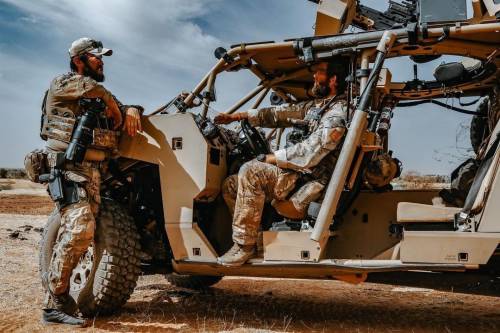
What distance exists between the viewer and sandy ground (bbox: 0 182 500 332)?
422 centimetres

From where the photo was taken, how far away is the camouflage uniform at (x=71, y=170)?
4066mm

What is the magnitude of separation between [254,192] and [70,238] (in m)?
1.38

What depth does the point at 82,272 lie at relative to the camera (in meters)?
4.42

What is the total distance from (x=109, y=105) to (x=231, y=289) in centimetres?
286

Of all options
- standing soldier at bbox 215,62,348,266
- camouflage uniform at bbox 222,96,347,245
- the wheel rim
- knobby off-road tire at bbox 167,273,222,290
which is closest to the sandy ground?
knobby off-road tire at bbox 167,273,222,290

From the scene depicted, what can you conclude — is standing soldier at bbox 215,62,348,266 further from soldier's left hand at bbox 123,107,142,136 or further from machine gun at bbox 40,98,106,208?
machine gun at bbox 40,98,106,208

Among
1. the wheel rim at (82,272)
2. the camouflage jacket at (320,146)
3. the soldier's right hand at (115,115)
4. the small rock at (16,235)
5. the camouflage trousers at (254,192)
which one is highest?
the soldier's right hand at (115,115)

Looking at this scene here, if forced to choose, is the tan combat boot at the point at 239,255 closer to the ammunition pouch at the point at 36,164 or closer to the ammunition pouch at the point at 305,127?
the ammunition pouch at the point at 305,127

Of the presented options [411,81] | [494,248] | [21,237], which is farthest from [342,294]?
[21,237]

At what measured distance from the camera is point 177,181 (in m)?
4.21

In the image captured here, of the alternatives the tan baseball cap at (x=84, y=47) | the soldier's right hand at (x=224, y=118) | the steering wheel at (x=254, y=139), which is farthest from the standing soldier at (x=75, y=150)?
the steering wheel at (x=254, y=139)

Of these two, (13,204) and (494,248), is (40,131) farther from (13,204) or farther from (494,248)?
(13,204)

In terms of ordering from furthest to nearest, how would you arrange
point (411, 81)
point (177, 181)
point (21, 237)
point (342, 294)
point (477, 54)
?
1. point (21, 237)
2. point (342, 294)
3. point (411, 81)
4. point (177, 181)
5. point (477, 54)

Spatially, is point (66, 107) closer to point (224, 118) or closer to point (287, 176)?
point (224, 118)
